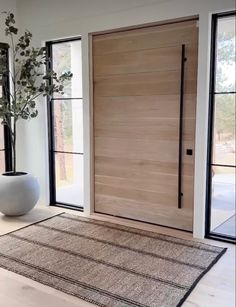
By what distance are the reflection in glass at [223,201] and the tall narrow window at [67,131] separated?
5.26ft

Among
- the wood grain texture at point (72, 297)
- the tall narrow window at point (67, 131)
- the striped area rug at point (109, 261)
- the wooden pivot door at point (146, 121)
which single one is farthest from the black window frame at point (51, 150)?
the wood grain texture at point (72, 297)

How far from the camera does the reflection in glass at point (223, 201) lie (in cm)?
340

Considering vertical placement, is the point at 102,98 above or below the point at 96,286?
above

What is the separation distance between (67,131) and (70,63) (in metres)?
0.82

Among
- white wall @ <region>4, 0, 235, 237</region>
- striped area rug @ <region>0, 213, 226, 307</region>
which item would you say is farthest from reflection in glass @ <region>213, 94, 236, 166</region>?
striped area rug @ <region>0, 213, 226, 307</region>

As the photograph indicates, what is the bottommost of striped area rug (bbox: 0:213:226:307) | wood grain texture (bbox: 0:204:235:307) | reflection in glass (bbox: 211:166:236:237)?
wood grain texture (bbox: 0:204:235:307)

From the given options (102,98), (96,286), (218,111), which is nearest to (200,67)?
(218,111)

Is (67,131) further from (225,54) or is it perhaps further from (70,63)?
(225,54)

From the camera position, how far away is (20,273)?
2637mm

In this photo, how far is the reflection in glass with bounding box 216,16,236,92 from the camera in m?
3.14

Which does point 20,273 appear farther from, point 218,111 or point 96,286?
point 218,111

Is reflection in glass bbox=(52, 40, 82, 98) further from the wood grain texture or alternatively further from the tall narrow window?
the wood grain texture

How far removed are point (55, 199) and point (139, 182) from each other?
4.39 ft

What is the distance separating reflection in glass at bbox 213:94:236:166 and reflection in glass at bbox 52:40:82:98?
1.64 metres
